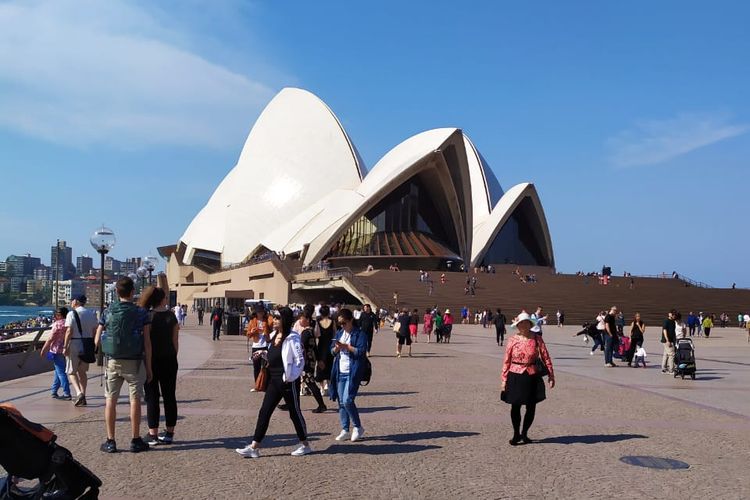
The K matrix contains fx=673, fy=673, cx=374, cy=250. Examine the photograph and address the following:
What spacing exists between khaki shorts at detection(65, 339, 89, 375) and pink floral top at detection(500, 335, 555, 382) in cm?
499

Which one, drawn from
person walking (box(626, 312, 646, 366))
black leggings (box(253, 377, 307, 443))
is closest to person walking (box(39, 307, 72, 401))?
black leggings (box(253, 377, 307, 443))

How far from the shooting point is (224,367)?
41.1 feet

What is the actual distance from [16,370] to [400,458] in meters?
9.40

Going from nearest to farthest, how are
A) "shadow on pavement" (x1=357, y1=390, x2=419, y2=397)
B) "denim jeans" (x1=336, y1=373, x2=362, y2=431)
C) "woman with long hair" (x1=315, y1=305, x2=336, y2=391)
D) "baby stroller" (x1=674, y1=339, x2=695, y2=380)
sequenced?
"denim jeans" (x1=336, y1=373, x2=362, y2=431) < "woman with long hair" (x1=315, y1=305, x2=336, y2=391) < "shadow on pavement" (x1=357, y1=390, x2=419, y2=397) < "baby stroller" (x1=674, y1=339, x2=695, y2=380)

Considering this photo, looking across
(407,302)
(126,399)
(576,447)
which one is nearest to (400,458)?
(576,447)

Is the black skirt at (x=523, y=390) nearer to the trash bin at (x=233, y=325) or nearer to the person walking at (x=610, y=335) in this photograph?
the person walking at (x=610, y=335)

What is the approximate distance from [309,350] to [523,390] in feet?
9.27

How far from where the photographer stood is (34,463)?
3.05 m

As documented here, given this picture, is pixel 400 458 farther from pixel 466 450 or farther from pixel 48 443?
pixel 48 443

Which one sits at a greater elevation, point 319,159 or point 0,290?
point 319,159

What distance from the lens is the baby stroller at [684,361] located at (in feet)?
37.6

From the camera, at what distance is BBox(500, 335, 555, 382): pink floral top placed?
Answer: 5832 mm

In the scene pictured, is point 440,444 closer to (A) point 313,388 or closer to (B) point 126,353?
(A) point 313,388

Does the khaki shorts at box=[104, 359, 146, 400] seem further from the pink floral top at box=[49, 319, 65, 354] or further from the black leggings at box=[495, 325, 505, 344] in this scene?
the black leggings at box=[495, 325, 505, 344]
